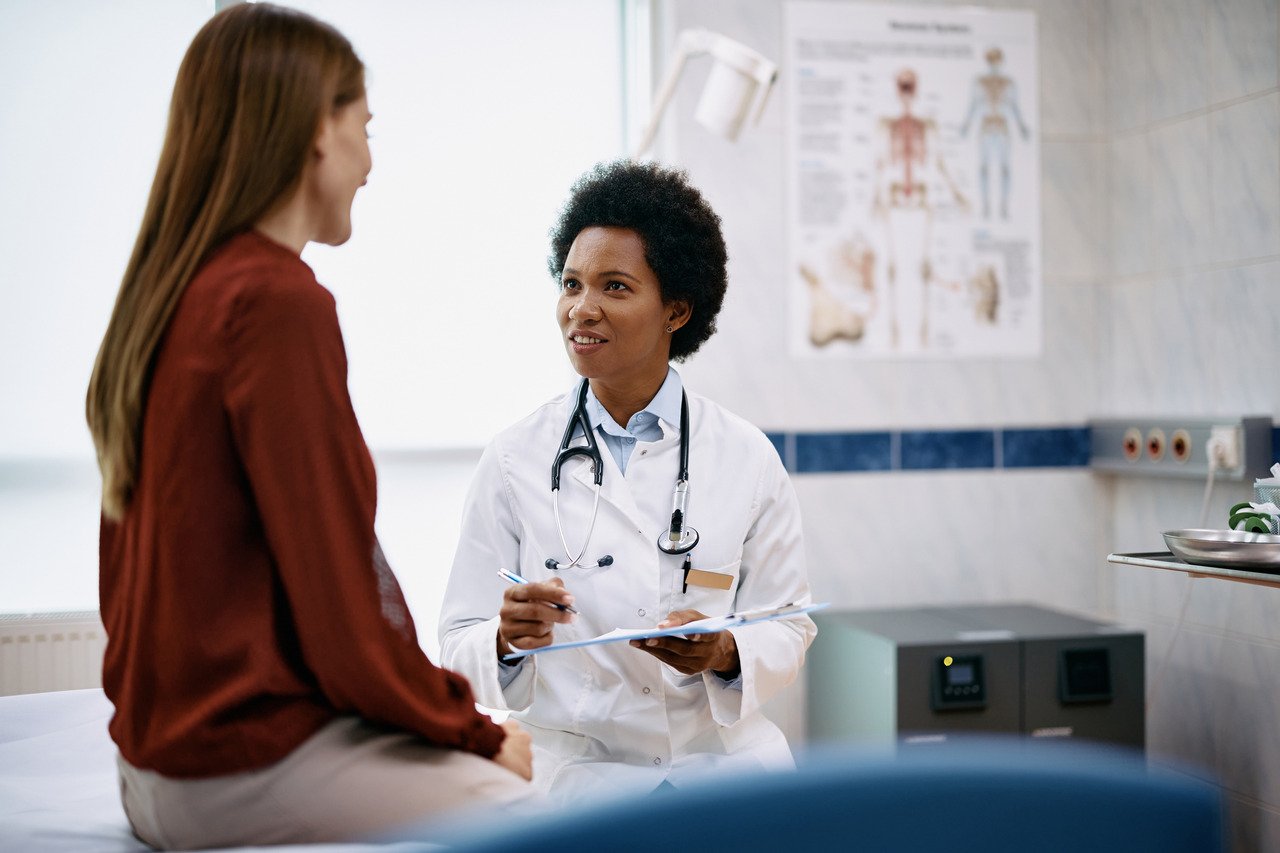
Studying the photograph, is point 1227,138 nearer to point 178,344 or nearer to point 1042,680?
point 1042,680

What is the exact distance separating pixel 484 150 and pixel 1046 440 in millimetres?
1961

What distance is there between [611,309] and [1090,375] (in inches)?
87.0

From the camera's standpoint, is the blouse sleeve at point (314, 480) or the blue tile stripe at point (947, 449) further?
the blue tile stripe at point (947, 449)

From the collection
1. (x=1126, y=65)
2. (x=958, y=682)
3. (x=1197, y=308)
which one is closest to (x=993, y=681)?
(x=958, y=682)

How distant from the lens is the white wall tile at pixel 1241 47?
9.57ft

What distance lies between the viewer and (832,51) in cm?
336

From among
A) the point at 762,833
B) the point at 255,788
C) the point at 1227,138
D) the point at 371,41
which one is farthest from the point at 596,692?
the point at 1227,138

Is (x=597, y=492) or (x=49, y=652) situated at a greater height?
(x=597, y=492)

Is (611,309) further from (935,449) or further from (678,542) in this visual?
(935,449)

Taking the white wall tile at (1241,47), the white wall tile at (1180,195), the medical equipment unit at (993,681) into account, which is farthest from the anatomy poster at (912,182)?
the medical equipment unit at (993,681)

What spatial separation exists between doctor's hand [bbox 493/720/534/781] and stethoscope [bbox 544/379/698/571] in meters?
0.65

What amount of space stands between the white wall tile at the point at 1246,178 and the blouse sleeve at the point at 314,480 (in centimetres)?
273

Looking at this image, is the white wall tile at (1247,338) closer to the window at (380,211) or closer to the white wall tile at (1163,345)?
the white wall tile at (1163,345)

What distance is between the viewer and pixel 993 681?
2.89m
